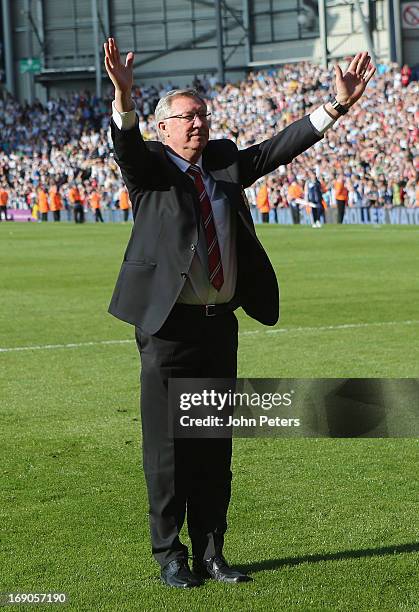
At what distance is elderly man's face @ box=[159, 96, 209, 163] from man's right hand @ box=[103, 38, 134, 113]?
26 centimetres

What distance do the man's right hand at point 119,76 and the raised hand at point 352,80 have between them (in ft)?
3.32

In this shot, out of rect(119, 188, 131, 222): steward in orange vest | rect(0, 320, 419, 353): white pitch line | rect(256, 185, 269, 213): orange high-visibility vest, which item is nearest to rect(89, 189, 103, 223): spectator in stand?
rect(119, 188, 131, 222): steward in orange vest

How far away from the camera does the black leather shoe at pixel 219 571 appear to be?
557 cm

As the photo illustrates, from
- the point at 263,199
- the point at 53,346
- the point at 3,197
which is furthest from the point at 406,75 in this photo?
the point at 53,346

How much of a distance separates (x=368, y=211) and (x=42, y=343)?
101 feet

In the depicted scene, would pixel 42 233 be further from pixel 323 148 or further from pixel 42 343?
pixel 42 343

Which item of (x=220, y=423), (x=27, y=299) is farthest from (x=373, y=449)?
(x=27, y=299)

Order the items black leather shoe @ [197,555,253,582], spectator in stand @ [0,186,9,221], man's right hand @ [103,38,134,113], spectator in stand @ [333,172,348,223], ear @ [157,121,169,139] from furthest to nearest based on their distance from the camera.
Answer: spectator in stand @ [0,186,9,221] → spectator in stand @ [333,172,348,223] → black leather shoe @ [197,555,253,582] → ear @ [157,121,169,139] → man's right hand @ [103,38,134,113]

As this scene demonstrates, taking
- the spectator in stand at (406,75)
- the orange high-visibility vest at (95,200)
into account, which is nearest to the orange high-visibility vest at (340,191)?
the spectator in stand at (406,75)

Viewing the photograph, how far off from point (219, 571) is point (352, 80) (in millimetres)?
2227

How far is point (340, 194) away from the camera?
44.1 meters

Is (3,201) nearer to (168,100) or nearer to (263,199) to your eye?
(263,199)

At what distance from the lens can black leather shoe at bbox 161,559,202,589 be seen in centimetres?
551

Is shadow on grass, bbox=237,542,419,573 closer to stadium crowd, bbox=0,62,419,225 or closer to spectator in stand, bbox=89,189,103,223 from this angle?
stadium crowd, bbox=0,62,419,225
